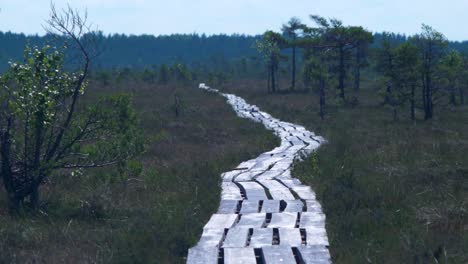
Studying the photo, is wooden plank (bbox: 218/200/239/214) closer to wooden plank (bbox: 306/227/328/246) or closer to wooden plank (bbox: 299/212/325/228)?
wooden plank (bbox: 299/212/325/228)

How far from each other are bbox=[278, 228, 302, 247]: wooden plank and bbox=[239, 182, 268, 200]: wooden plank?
99.6 inches

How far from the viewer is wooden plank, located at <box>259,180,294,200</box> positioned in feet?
37.0

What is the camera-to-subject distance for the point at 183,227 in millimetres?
8805

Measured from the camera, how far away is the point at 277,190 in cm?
1202

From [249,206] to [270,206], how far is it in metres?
0.36

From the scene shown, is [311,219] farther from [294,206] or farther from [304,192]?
[304,192]

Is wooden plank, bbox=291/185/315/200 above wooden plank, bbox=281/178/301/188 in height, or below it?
above

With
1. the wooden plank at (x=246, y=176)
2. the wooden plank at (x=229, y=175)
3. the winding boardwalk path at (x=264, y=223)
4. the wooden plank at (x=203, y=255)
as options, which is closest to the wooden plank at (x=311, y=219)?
the winding boardwalk path at (x=264, y=223)

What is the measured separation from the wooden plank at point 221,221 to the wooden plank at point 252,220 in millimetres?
129

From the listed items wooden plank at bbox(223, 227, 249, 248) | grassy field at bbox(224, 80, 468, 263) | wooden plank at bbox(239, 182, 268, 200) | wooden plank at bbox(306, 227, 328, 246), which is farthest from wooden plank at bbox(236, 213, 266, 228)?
wooden plank at bbox(239, 182, 268, 200)

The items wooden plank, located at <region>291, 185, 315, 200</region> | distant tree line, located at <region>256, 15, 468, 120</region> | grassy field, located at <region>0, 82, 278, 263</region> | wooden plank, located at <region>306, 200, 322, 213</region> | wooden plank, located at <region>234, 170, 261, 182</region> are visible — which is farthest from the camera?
distant tree line, located at <region>256, 15, 468, 120</region>

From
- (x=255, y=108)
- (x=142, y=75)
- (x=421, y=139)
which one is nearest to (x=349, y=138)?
(x=421, y=139)

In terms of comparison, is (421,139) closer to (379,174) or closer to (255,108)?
(379,174)

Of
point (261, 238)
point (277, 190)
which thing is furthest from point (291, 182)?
point (261, 238)
